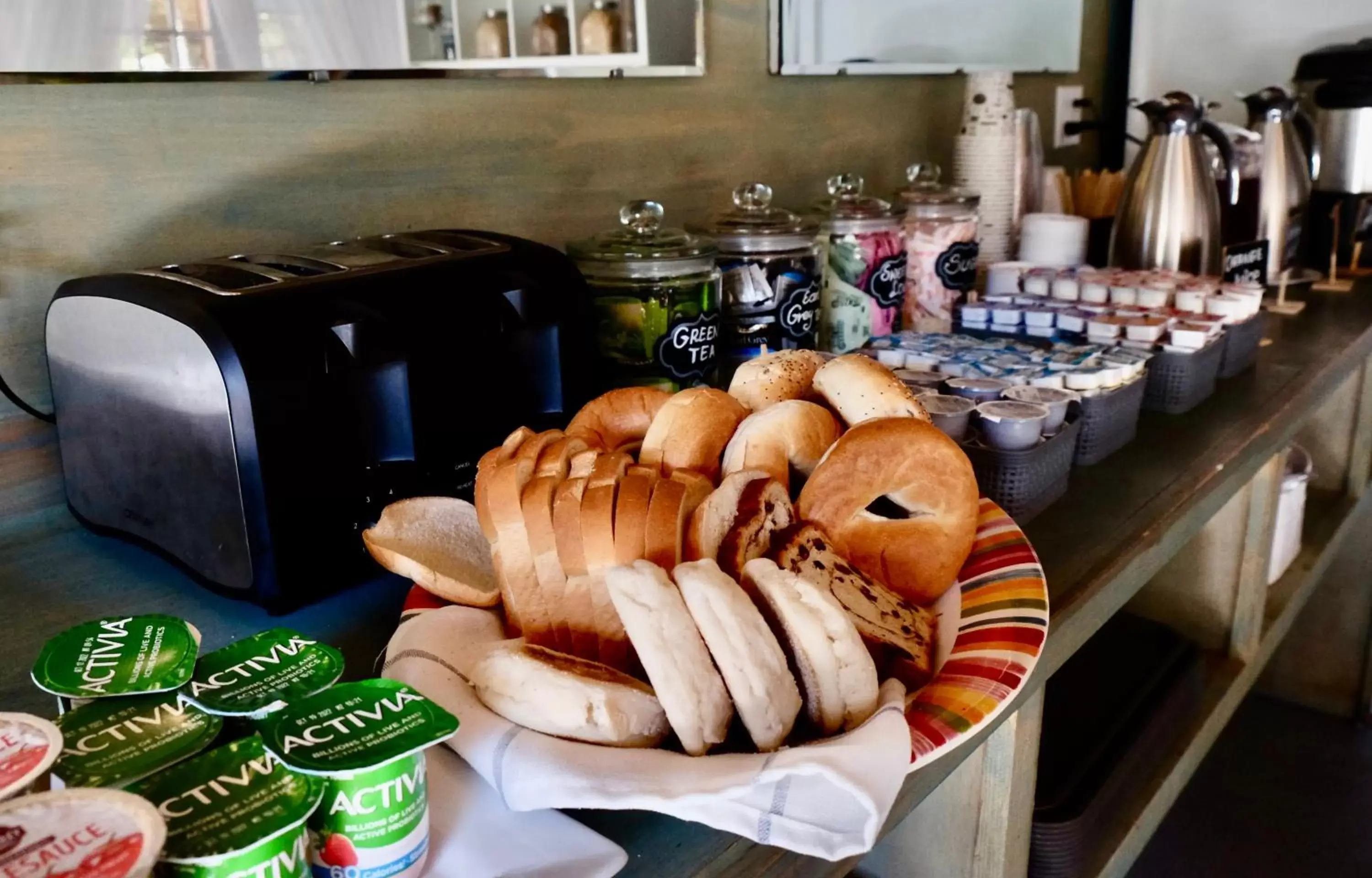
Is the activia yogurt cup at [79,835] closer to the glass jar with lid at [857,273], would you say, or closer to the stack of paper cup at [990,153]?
the glass jar with lid at [857,273]

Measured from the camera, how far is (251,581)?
74cm

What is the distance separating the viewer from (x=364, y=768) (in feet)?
1.37

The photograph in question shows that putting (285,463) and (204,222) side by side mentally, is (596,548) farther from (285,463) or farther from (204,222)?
(204,222)

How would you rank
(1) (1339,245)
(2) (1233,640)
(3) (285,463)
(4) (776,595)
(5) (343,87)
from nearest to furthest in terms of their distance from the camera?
(4) (776,595) < (3) (285,463) < (5) (343,87) < (2) (1233,640) < (1) (1339,245)

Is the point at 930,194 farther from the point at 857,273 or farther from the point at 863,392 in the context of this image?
the point at 863,392

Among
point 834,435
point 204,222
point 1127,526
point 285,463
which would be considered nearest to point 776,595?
point 834,435

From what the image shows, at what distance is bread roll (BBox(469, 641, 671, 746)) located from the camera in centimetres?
53

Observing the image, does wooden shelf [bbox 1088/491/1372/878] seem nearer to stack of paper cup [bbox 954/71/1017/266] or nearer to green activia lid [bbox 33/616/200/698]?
stack of paper cup [bbox 954/71/1017/266]

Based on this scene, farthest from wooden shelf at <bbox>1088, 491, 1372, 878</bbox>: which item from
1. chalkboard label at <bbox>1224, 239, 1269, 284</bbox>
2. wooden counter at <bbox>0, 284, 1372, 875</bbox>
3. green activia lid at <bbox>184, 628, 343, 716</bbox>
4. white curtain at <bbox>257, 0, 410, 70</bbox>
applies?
white curtain at <bbox>257, 0, 410, 70</bbox>

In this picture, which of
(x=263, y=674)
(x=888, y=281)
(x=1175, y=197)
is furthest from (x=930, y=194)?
A: (x=263, y=674)

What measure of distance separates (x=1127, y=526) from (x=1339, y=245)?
1.51 metres

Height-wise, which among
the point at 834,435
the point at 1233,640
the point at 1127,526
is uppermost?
the point at 834,435

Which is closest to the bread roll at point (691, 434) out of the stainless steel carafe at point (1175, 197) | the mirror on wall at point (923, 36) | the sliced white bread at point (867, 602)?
the sliced white bread at point (867, 602)

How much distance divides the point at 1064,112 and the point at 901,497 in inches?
72.7
